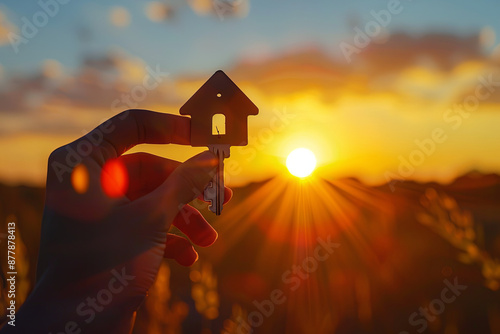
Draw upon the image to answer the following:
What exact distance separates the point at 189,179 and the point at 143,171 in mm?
583

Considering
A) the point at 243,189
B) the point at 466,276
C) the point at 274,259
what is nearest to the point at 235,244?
the point at 274,259

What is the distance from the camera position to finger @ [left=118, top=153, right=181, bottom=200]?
112 inches

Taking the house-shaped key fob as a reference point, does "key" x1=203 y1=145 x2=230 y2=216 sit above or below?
below

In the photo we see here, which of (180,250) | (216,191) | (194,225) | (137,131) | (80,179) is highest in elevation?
(137,131)

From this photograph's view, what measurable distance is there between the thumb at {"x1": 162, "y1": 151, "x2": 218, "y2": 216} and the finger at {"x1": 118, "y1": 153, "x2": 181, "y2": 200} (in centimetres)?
47

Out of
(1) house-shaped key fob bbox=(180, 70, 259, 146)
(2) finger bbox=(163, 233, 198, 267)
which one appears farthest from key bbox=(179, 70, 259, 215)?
(2) finger bbox=(163, 233, 198, 267)

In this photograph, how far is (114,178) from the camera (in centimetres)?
256

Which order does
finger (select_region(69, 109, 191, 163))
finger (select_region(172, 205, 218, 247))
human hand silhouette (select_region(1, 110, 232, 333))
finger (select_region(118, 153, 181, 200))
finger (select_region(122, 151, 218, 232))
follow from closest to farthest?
human hand silhouette (select_region(1, 110, 232, 333)) → finger (select_region(122, 151, 218, 232)) → finger (select_region(69, 109, 191, 163)) → finger (select_region(118, 153, 181, 200)) → finger (select_region(172, 205, 218, 247))

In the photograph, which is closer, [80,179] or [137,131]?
[80,179]

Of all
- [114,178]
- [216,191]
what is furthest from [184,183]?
[114,178]

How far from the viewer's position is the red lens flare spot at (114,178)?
2.29 metres

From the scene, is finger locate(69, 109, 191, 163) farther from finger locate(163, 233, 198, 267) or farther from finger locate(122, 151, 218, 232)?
finger locate(163, 233, 198, 267)

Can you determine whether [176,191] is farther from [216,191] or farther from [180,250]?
[180,250]

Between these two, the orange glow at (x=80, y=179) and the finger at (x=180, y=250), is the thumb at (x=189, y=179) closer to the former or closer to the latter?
the orange glow at (x=80, y=179)
